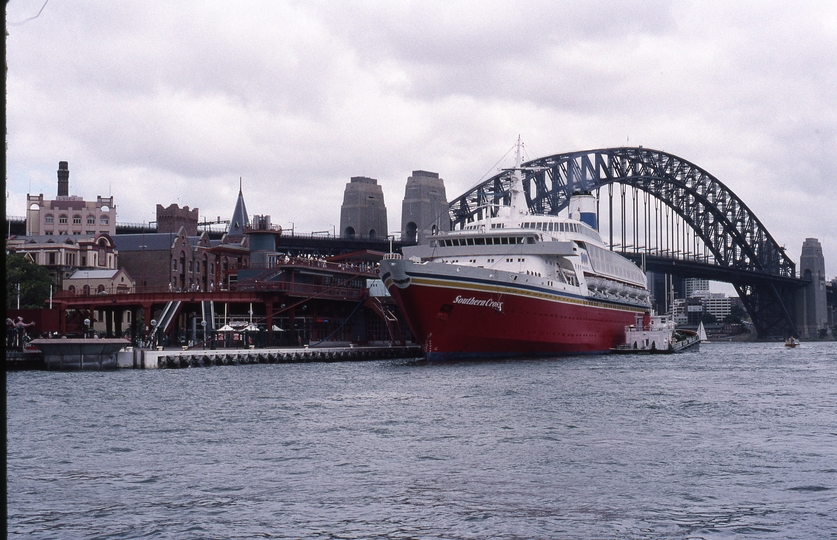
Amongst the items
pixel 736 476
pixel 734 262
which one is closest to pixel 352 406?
pixel 736 476

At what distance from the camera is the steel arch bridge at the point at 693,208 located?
428 feet

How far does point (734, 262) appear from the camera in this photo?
160 metres

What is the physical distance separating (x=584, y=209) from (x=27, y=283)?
53.9 meters

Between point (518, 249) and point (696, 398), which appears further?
point (518, 249)

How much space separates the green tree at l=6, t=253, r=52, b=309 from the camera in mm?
79188

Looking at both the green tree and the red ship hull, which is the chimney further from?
the red ship hull

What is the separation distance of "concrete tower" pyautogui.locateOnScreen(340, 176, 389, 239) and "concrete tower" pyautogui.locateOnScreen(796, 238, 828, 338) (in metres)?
78.9

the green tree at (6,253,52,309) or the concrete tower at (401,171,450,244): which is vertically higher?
the concrete tower at (401,171,450,244)

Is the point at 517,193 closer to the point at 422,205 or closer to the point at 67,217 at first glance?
the point at 422,205

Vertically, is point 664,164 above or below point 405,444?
above

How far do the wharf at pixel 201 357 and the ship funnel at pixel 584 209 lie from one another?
3186 cm

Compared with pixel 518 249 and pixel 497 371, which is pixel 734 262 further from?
pixel 497 371

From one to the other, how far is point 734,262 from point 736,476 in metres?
149

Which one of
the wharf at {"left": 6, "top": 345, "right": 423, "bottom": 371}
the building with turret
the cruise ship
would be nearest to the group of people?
the wharf at {"left": 6, "top": 345, "right": 423, "bottom": 371}
